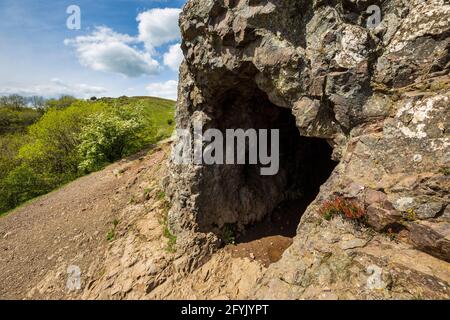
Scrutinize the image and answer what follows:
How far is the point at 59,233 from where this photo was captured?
12.8 metres

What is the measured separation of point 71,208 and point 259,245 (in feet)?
36.4

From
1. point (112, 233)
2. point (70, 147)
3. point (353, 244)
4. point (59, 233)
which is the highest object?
point (70, 147)

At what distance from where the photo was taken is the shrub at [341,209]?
5988 mm

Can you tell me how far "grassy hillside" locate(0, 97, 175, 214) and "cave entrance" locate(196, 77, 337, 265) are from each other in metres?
14.7

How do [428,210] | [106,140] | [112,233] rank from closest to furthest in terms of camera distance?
1. [428,210]
2. [112,233]
3. [106,140]

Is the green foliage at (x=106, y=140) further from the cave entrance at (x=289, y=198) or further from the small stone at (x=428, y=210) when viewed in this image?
the small stone at (x=428, y=210)

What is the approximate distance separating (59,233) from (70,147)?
56.1 ft

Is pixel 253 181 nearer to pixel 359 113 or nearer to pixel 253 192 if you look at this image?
pixel 253 192

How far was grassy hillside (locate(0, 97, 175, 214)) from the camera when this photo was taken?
2166 cm

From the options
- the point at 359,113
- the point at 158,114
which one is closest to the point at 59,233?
the point at 359,113

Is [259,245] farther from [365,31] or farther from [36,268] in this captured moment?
[36,268]

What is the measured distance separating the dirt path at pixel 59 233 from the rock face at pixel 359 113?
344 inches

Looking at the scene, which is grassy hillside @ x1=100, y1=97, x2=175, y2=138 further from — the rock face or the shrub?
the shrub

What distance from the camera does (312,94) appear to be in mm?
7301
